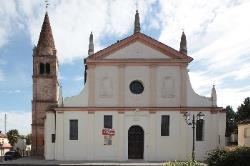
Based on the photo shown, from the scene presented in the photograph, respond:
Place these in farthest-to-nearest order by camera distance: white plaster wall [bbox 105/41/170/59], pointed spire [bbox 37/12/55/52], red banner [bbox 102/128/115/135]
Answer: pointed spire [bbox 37/12/55/52] → white plaster wall [bbox 105/41/170/59] → red banner [bbox 102/128/115/135]

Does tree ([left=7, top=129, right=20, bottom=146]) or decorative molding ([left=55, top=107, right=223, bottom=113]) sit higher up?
decorative molding ([left=55, top=107, right=223, bottom=113])

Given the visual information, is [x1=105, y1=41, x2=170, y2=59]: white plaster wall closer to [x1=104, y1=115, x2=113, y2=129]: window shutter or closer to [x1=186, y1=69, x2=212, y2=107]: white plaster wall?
[x1=186, y1=69, x2=212, y2=107]: white plaster wall

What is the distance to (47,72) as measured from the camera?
2057 inches

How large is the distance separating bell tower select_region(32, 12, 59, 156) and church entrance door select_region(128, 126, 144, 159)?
13722 mm

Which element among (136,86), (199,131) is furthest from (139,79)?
(199,131)

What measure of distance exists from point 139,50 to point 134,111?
18.3 feet

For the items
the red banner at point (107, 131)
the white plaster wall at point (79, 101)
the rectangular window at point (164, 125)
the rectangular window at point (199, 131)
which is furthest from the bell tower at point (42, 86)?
the rectangular window at point (199, 131)

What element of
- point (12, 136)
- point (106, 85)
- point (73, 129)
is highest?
point (106, 85)

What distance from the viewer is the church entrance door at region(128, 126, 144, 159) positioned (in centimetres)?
3972

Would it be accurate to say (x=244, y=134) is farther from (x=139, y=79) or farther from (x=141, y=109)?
(x=139, y=79)

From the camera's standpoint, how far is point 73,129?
39.7m

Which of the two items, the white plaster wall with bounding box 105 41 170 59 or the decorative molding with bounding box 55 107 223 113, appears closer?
the decorative molding with bounding box 55 107 223 113

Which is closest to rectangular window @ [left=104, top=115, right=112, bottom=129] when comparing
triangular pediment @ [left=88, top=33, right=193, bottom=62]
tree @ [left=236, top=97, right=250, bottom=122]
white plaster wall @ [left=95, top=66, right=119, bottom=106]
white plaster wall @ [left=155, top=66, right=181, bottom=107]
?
white plaster wall @ [left=95, top=66, right=119, bottom=106]

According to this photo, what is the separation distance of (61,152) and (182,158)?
10688 mm
